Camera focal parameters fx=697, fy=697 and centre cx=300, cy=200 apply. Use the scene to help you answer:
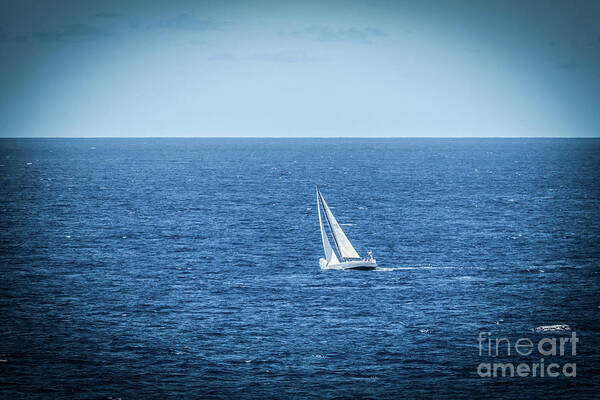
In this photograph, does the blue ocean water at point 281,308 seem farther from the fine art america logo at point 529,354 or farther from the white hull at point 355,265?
the white hull at point 355,265

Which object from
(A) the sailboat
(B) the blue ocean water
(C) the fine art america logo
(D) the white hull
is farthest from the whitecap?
(A) the sailboat

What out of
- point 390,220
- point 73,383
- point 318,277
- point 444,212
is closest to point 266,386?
point 73,383

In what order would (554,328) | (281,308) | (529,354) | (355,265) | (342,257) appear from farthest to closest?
(342,257) < (355,265) < (281,308) < (554,328) < (529,354)

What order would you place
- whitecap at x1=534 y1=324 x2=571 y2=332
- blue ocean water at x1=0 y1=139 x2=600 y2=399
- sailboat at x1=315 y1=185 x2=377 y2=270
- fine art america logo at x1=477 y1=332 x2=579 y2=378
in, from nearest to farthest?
blue ocean water at x1=0 y1=139 x2=600 y2=399, fine art america logo at x1=477 y1=332 x2=579 y2=378, whitecap at x1=534 y1=324 x2=571 y2=332, sailboat at x1=315 y1=185 x2=377 y2=270

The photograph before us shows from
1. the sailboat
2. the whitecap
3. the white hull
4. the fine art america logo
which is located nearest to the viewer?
the fine art america logo

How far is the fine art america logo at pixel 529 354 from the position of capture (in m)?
65.4

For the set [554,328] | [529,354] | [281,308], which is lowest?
[529,354]

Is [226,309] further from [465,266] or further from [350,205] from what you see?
[350,205]

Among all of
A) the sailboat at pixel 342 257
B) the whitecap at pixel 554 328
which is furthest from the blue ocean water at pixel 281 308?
the sailboat at pixel 342 257

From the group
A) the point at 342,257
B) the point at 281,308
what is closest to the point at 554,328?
the point at 281,308

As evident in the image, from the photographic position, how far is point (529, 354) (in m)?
69.2

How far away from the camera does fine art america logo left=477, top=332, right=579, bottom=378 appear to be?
6538 cm

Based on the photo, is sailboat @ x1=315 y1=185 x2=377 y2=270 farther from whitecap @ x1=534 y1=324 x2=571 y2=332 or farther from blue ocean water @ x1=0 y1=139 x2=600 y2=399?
whitecap @ x1=534 y1=324 x2=571 y2=332

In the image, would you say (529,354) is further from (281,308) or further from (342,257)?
(342,257)
